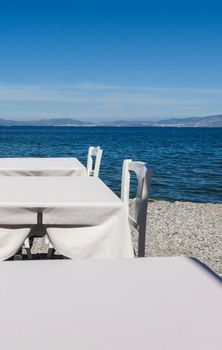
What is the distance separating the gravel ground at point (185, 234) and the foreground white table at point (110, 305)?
3436mm

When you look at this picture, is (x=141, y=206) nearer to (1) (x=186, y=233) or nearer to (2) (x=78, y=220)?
(2) (x=78, y=220)

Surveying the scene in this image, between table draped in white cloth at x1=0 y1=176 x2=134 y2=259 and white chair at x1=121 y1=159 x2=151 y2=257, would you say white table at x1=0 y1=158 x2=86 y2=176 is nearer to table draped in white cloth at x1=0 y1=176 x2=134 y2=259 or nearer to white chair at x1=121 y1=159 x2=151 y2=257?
white chair at x1=121 y1=159 x2=151 y2=257

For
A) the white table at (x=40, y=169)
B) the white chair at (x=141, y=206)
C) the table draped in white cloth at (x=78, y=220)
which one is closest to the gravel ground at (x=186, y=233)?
the white table at (x=40, y=169)

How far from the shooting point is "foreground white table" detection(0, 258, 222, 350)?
1.16 meters

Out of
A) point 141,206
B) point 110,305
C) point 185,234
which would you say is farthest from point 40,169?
point 110,305

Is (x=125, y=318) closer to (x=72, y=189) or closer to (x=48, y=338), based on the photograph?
(x=48, y=338)

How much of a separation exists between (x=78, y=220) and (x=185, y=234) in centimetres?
396

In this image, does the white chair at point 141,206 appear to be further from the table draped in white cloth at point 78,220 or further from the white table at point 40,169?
the white table at point 40,169

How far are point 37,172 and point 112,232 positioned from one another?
98.5 inches

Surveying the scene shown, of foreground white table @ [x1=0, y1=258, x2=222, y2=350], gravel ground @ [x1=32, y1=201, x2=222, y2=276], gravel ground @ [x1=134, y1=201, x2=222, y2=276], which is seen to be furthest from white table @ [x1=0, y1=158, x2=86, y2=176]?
foreground white table @ [x1=0, y1=258, x2=222, y2=350]

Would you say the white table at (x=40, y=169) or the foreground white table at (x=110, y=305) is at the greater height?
the foreground white table at (x=110, y=305)

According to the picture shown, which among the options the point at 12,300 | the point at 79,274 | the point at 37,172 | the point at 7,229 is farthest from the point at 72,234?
the point at 37,172

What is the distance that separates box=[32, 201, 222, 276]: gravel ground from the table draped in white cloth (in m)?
2.06

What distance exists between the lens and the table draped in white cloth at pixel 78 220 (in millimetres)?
Answer: 3045
